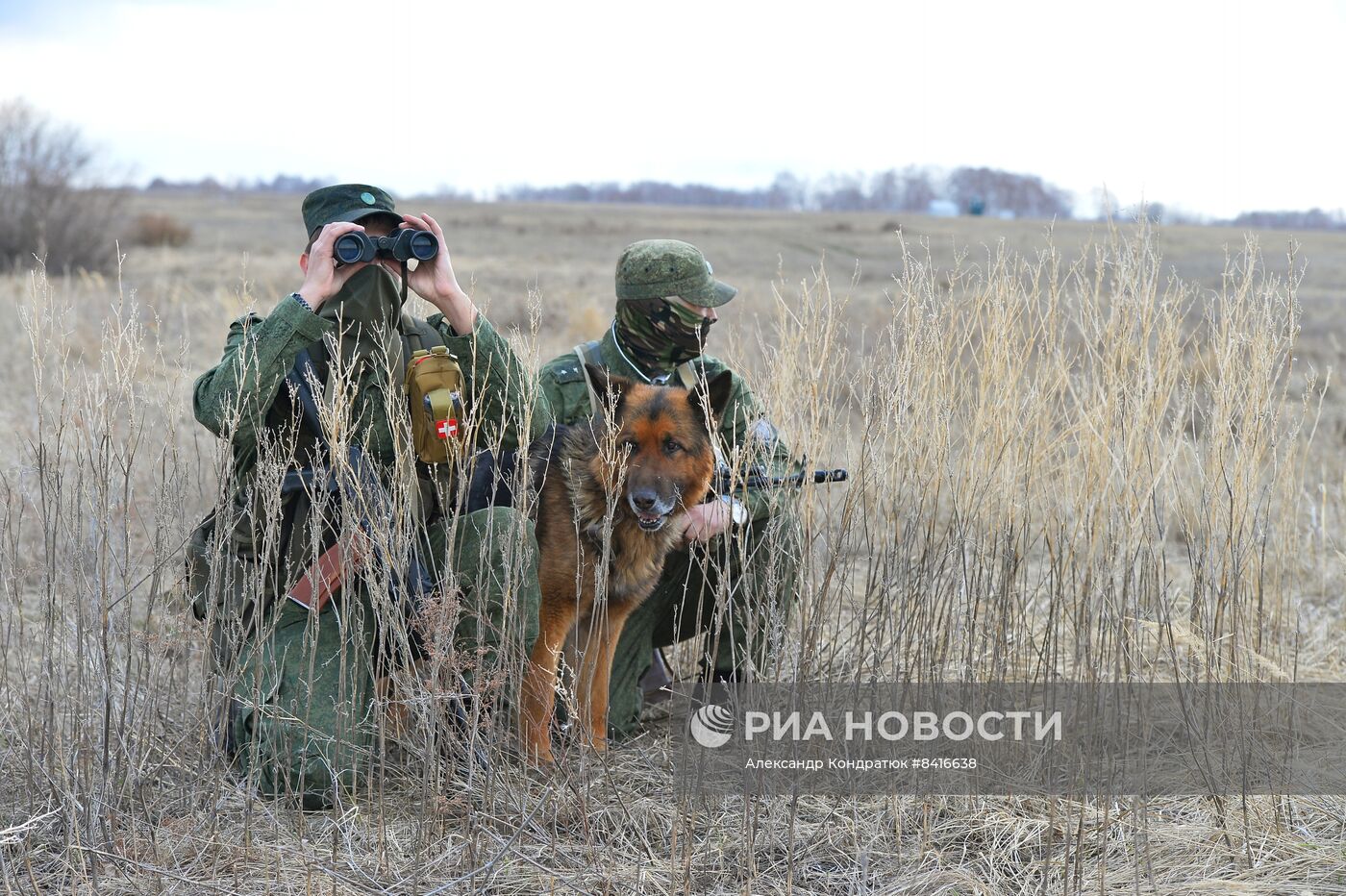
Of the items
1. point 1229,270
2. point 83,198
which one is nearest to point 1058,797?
point 1229,270

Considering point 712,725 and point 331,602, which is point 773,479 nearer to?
point 712,725

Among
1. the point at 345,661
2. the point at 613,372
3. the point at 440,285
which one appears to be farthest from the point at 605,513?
the point at 345,661

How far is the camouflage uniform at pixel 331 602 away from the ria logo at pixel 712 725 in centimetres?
59

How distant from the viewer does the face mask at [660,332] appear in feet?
13.6

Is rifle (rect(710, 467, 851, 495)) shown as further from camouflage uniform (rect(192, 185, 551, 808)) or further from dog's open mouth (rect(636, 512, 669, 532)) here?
camouflage uniform (rect(192, 185, 551, 808))

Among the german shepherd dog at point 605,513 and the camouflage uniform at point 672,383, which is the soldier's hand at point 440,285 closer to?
the german shepherd dog at point 605,513

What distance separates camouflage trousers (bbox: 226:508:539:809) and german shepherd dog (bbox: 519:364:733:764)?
0.29 meters

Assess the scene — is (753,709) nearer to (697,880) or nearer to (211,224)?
(697,880)

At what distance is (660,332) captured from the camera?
4.25 meters

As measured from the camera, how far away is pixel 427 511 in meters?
3.74

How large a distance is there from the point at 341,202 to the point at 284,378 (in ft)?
2.40

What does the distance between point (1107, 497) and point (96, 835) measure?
297 cm

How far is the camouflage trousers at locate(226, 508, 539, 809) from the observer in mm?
A: 2916

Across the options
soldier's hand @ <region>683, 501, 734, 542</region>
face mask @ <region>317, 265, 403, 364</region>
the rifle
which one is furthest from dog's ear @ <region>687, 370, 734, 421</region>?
face mask @ <region>317, 265, 403, 364</region>
